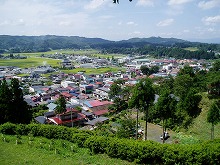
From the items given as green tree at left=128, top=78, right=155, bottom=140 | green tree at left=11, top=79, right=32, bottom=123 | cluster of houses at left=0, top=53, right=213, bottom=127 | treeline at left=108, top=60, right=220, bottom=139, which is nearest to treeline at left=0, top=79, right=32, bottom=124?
green tree at left=11, top=79, right=32, bottom=123

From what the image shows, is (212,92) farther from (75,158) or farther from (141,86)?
(75,158)

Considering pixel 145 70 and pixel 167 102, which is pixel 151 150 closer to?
pixel 167 102

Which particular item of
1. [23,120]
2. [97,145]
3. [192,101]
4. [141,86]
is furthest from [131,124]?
[97,145]

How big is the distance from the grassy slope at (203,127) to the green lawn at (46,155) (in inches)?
577

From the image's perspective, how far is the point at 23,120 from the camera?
2144 cm

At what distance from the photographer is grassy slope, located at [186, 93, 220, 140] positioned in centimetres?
2417

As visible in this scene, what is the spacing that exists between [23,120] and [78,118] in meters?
14.6

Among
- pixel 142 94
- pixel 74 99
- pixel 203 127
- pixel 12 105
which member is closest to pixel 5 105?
pixel 12 105

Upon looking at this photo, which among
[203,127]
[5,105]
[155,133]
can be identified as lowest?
[155,133]

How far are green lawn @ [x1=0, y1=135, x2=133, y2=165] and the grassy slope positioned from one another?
48.1 ft

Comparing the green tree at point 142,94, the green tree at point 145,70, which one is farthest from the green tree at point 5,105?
the green tree at point 145,70

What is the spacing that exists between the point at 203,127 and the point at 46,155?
18.9m

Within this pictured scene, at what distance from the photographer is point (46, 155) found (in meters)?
12.3

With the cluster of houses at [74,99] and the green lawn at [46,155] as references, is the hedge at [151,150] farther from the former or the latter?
the cluster of houses at [74,99]
